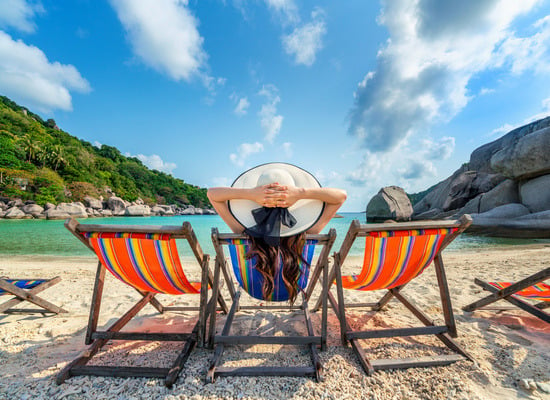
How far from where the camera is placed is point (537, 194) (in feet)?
42.0

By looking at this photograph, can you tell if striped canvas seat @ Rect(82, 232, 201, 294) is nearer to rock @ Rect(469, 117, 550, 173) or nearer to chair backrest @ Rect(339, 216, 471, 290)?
chair backrest @ Rect(339, 216, 471, 290)

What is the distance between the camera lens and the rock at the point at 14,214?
74.7 feet

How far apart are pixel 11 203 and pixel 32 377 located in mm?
36939

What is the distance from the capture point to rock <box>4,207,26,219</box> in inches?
896

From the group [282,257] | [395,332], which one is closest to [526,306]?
[395,332]

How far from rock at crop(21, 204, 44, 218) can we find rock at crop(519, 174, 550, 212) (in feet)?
140

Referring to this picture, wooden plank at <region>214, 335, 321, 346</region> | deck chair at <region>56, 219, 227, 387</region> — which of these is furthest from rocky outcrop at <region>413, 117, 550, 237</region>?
deck chair at <region>56, 219, 227, 387</region>

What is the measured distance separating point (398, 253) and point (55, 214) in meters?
34.1

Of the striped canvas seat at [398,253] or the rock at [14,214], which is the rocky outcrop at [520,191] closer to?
the striped canvas seat at [398,253]

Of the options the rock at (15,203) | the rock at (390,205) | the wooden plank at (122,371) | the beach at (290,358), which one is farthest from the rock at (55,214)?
the rock at (390,205)

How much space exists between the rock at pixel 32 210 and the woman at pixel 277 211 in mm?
34568

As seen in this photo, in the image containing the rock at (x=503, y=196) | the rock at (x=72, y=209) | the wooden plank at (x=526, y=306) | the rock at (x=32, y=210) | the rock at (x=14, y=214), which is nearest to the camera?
the wooden plank at (x=526, y=306)

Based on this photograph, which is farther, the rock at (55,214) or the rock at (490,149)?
the rock at (55,214)

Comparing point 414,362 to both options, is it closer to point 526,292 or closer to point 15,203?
point 526,292
